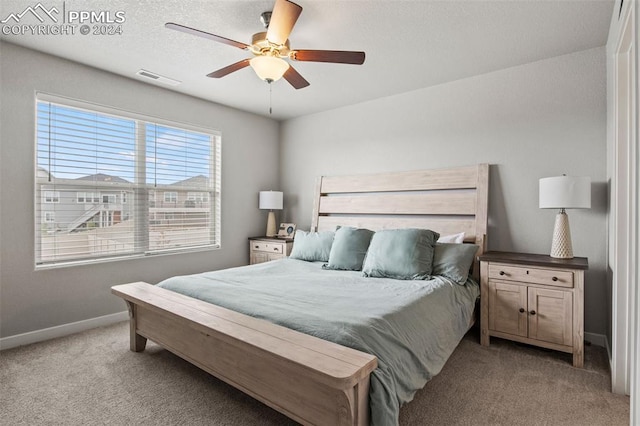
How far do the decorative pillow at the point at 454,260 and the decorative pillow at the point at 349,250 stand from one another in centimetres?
68

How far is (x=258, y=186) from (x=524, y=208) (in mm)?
3370

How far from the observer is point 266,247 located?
4.51 meters

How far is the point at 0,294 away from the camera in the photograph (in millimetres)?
2758

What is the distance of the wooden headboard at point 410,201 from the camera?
10.9ft

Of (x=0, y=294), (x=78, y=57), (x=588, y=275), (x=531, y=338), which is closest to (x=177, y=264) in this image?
(x=0, y=294)

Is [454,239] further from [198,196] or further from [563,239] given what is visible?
[198,196]

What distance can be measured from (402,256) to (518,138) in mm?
1650

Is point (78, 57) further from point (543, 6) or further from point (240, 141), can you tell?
point (543, 6)

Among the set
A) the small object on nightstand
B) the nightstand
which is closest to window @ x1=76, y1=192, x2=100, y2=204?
the nightstand

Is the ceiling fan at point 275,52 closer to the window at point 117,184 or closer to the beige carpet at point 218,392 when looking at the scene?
the window at point 117,184

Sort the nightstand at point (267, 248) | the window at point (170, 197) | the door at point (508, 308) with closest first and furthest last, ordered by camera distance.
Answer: the door at point (508, 308)
the window at point (170, 197)
the nightstand at point (267, 248)

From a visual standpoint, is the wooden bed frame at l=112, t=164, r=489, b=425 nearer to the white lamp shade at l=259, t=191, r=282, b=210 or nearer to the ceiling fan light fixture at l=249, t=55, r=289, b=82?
the white lamp shade at l=259, t=191, r=282, b=210

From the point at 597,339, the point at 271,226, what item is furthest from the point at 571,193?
the point at 271,226

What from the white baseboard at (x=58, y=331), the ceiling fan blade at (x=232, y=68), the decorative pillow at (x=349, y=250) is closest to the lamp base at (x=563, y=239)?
the decorative pillow at (x=349, y=250)
